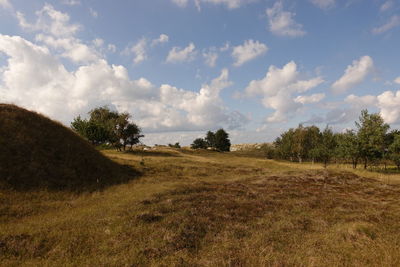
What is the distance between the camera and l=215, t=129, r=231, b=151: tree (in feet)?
463

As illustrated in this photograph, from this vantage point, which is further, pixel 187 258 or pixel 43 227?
pixel 43 227

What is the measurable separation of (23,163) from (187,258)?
23.2 m

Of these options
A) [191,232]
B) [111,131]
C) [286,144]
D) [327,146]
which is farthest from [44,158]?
[286,144]

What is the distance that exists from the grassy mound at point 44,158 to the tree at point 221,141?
109156 millimetres

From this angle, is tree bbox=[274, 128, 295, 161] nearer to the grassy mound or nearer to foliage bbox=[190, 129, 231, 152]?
foliage bbox=[190, 129, 231, 152]

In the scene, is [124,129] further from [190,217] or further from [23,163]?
[190,217]

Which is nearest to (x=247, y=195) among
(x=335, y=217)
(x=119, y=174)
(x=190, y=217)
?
(x=335, y=217)

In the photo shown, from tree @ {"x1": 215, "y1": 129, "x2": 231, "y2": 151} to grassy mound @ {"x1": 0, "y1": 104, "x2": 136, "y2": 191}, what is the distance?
358ft

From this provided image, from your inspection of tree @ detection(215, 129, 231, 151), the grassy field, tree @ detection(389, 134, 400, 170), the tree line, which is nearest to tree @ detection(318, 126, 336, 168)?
the tree line

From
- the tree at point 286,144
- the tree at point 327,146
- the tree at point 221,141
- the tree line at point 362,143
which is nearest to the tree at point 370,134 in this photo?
the tree line at point 362,143

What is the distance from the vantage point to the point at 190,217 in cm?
1373

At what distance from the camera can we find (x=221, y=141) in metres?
141

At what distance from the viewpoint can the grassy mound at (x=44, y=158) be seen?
21156 millimetres

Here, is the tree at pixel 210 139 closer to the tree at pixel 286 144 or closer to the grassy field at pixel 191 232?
the tree at pixel 286 144
